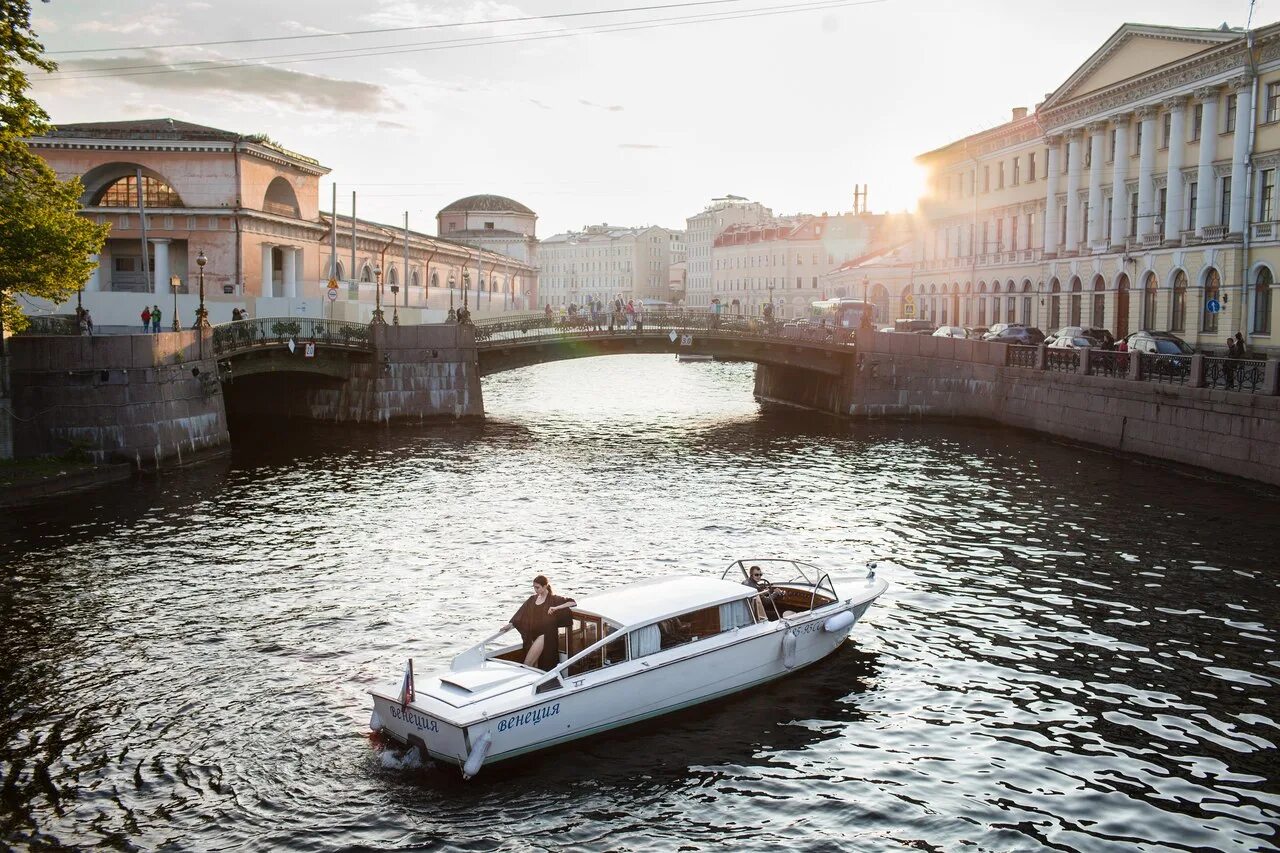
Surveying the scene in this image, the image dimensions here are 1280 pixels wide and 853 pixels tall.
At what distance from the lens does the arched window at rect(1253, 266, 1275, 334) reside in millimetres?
49531

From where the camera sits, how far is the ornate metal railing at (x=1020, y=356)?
166 feet

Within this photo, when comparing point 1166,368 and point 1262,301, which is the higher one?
point 1262,301

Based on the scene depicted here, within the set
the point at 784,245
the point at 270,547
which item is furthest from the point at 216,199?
the point at 784,245

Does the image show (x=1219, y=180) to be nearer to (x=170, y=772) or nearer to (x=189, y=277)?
(x=189, y=277)

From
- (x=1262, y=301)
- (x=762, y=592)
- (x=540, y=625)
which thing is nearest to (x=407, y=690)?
(x=540, y=625)

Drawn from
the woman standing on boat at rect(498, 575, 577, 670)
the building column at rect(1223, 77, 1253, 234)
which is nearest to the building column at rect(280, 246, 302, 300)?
the building column at rect(1223, 77, 1253, 234)

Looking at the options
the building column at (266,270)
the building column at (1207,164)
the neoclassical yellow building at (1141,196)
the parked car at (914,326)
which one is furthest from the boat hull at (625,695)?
the parked car at (914,326)

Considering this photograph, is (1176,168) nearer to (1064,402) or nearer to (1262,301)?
(1262,301)

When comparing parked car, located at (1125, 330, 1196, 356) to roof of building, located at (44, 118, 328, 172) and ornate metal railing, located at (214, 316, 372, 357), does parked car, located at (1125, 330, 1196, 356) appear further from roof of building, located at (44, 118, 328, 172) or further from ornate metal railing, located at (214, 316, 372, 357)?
roof of building, located at (44, 118, 328, 172)

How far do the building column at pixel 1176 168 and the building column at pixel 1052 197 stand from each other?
12.3 meters

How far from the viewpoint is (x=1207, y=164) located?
53281 mm

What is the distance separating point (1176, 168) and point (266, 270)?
149 feet

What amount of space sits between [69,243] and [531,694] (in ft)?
79.0

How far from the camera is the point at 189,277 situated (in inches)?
2269
